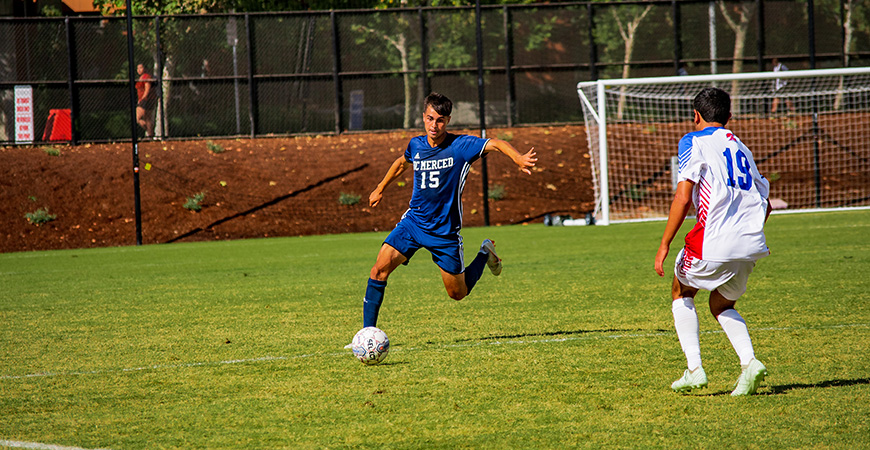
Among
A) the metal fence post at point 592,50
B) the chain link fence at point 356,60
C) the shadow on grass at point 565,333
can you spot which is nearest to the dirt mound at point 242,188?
the chain link fence at point 356,60

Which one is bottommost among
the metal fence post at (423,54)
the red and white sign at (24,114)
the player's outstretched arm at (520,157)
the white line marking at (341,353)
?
the white line marking at (341,353)

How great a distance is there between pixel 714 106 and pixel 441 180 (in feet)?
8.15

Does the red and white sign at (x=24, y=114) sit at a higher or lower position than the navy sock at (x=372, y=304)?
higher

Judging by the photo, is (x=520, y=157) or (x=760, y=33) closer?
(x=520, y=157)

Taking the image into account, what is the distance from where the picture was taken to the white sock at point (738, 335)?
483cm

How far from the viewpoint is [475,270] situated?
290 inches

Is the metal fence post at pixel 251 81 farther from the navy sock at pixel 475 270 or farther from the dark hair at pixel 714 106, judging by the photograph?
the dark hair at pixel 714 106

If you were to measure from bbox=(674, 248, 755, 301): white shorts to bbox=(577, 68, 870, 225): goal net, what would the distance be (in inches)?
600

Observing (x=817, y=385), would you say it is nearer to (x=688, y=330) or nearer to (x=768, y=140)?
(x=688, y=330)

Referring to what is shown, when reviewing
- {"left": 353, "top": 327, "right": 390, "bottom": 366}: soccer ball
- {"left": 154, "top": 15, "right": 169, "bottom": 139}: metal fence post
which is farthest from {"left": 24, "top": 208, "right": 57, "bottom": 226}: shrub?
{"left": 353, "top": 327, "right": 390, "bottom": 366}: soccer ball

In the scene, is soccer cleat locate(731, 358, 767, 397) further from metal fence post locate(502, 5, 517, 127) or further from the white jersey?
metal fence post locate(502, 5, 517, 127)

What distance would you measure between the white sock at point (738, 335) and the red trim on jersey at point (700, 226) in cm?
45

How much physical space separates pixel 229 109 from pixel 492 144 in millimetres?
18040

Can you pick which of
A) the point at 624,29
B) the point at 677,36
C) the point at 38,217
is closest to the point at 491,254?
the point at 38,217
